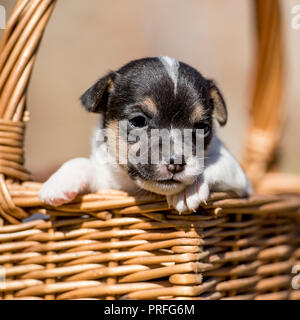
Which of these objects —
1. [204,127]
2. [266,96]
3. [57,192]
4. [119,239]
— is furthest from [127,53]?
[119,239]

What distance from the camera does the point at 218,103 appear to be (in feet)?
8.21

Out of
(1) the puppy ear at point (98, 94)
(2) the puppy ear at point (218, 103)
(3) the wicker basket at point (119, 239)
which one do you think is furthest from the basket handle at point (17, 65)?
(2) the puppy ear at point (218, 103)

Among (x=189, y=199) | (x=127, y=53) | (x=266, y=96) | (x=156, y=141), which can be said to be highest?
(x=127, y=53)

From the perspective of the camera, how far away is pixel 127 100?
2.20m

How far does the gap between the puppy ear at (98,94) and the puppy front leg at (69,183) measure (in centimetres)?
32

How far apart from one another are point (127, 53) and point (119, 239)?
15.9ft

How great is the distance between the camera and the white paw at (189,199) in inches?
68.0

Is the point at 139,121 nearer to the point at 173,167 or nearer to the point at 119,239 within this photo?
the point at 173,167

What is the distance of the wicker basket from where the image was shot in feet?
5.70

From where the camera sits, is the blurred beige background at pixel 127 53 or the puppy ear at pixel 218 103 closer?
the puppy ear at pixel 218 103

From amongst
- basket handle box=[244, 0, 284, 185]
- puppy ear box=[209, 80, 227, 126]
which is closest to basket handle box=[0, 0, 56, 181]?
puppy ear box=[209, 80, 227, 126]

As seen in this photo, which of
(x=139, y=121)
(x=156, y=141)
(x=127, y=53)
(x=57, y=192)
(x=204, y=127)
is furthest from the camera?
(x=127, y=53)

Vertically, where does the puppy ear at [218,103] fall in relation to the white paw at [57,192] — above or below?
above

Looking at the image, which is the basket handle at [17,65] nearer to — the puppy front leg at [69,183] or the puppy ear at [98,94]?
the puppy front leg at [69,183]
